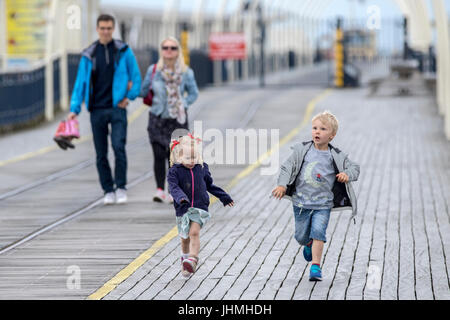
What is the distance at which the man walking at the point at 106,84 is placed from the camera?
1127 centimetres

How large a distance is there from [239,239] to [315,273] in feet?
6.50

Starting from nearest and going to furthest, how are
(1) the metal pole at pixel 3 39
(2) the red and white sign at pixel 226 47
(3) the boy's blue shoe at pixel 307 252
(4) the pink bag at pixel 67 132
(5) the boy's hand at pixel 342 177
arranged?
(5) the boy's hand at pixel 342 177 → (3) the boy's blue shoe at pixel 307 252 → (4) the pink bag at pixel 67 132 → (1) the metal pole at pixel 3 39 → (2) the red and white sign at pixel 226 47

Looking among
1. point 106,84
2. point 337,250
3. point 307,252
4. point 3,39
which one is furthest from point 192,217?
point 3,39

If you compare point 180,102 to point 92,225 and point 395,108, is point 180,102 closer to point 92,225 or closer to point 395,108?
point 92,225

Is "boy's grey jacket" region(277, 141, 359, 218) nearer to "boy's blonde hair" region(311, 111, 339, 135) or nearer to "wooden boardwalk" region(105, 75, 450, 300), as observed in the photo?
"boy's blonde hair" region(311, 111, 339, 135)

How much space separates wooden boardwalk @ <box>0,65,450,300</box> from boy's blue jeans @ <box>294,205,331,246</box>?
278 millimetres

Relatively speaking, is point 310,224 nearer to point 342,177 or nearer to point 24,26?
point 342,177

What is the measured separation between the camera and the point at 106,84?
11352mm

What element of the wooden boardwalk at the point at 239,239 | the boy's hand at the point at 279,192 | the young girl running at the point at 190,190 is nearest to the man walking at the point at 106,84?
the wooden boardwalk at the point at 239,239

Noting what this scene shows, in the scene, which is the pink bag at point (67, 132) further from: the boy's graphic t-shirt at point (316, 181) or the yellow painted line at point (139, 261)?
the boy's graphic t-shirt at point (316, 181)

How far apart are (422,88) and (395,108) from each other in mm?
5899

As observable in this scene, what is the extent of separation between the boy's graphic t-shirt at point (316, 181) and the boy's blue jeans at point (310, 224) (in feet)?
0.19

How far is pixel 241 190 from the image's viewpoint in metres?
13.0

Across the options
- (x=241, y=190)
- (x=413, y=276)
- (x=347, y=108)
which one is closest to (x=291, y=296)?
(x=413, y=276)
